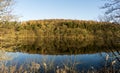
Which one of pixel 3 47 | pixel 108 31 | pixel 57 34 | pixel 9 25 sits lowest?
pixel 57 34

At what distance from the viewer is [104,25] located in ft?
21.7

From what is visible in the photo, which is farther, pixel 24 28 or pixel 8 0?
pixel 24 28

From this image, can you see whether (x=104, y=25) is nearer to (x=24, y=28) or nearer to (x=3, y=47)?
(x=3, y=47)

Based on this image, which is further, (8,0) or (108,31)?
(8,0)

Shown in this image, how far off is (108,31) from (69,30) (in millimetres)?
90009

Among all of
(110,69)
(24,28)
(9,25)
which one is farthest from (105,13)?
(24,28)

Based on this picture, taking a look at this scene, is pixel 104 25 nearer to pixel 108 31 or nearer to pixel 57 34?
pixel 108 31

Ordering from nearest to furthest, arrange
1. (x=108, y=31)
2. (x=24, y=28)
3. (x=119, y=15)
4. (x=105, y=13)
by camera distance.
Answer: (x=108, y=31) → (x=119, y=15) → (x=105, y=13) → (x=24, y=28)

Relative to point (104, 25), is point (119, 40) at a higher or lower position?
lower

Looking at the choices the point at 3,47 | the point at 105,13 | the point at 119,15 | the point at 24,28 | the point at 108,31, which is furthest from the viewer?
the point at 24,28

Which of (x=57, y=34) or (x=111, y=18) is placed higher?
(x=111, y=18)

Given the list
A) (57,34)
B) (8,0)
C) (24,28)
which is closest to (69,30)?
(57,34)

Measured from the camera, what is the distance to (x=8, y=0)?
1248cm

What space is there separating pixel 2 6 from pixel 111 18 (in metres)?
6.88
